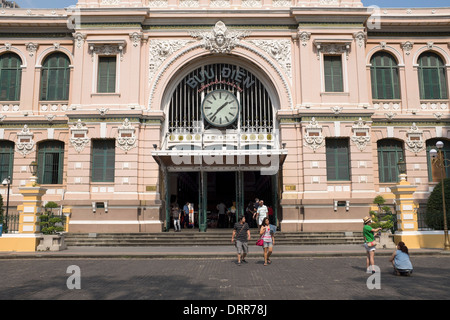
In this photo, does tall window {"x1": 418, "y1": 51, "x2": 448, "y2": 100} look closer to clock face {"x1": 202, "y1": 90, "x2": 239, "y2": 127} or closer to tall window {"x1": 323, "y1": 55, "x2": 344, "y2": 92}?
tall window {"x1": 323, "y1": 55, "x2": 344, "y2": 92}

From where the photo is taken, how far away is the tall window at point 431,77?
26.4 m

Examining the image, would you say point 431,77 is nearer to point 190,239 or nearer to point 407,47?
point 407,47

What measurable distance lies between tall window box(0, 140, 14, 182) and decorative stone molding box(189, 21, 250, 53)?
14206mm

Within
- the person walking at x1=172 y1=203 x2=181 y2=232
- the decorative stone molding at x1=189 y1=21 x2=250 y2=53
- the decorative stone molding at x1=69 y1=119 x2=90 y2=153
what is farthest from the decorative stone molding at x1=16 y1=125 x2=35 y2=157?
the decorative stone molding at x1=189 y1=21 x2=250 y2=53

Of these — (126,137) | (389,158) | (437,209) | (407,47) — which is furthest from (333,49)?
(126,137)

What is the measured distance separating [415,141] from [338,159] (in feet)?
18.9

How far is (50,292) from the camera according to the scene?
965 cm

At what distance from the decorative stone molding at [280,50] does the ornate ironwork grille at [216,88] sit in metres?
1.85

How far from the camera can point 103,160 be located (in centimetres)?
2417

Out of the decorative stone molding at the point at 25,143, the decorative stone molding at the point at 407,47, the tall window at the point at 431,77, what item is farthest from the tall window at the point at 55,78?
the tall window at the point at 431,77

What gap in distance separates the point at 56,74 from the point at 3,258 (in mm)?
14051

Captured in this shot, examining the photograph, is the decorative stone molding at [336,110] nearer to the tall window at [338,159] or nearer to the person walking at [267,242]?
the tall window at [338,159]

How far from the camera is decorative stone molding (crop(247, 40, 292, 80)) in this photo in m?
25.1
